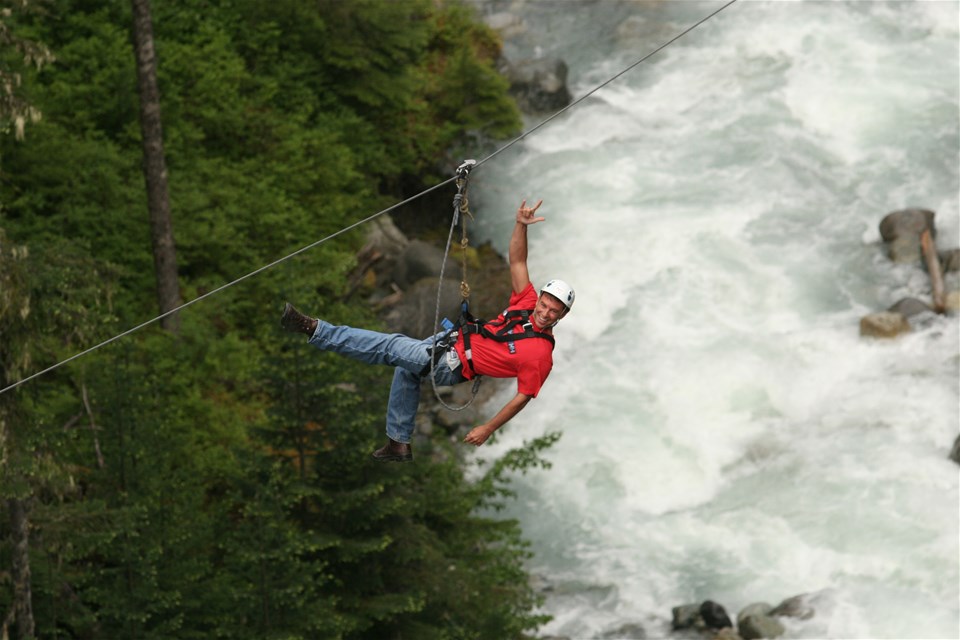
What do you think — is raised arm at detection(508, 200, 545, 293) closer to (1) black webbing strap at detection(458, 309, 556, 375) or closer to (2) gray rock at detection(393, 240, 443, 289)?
(1) black webbing strap at detection(458, 309, 556, 375)

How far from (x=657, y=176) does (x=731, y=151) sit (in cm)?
135

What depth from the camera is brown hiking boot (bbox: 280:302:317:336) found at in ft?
24.2

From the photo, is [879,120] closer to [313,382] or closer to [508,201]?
[508,201]

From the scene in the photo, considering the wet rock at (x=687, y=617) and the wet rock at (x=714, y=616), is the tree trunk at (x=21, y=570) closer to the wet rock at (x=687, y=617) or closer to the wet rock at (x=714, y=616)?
the wet rock at (x=687, y=617)

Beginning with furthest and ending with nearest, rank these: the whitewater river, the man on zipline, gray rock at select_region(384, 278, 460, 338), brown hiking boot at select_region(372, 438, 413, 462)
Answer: gray rock at select_region(384, 278, 460, 338)
the whitewater river
brown hiking boot at select_region(372, 438, 413, 462)
the man on zipline

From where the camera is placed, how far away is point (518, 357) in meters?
7.32

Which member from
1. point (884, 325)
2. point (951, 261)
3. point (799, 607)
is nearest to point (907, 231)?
point (951, 261)

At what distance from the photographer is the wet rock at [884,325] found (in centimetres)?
1817

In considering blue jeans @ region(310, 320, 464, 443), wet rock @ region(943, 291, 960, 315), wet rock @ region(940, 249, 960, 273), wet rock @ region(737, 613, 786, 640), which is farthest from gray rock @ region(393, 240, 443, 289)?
blue jeans @ region(310, 320, 464, 443)

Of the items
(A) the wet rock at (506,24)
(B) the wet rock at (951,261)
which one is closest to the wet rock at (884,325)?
(B) the wet rock at (951,261)

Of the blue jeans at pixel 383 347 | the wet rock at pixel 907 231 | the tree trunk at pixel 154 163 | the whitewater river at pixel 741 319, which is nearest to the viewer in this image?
the blue jeans at pixel 383 347

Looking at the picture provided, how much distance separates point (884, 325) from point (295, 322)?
12703 mm

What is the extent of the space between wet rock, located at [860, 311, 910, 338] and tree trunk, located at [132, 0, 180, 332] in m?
9.54

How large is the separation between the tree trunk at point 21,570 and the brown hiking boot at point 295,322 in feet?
12.4
